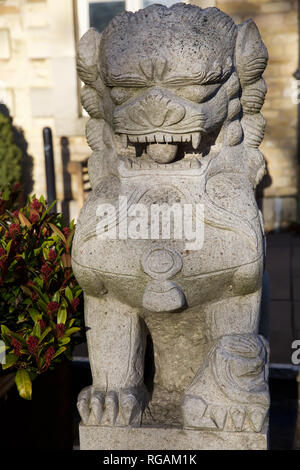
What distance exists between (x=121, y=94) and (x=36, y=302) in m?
0.87

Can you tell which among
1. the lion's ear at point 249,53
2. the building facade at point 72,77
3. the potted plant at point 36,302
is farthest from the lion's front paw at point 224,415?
the building facade at point 72,77

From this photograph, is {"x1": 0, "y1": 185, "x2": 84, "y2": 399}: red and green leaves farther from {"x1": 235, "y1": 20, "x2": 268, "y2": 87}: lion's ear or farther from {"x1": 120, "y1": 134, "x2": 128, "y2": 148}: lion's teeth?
{"x1": 235, "y1": 20, "x2": 268, "y2": 87}: lion's ear

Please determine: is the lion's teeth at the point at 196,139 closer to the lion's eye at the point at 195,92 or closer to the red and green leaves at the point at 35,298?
the lion's eye at the point at 195,92

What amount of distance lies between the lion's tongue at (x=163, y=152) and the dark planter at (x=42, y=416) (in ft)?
3.39

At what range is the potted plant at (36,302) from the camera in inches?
77.6

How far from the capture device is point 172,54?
170cm

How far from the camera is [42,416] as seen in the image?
7.50ft

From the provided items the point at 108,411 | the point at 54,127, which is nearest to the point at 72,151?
the point at 54,127

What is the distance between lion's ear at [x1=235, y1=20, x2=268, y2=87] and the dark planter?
4.53 ft

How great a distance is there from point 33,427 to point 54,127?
456 centimetres

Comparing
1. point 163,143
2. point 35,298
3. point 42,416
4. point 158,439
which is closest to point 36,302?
point 35,298

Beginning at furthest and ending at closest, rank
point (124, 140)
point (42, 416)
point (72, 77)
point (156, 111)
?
1. point (72, 77)
2. point (42, 416)
3. point (124, 140)
4. point (156, 111)

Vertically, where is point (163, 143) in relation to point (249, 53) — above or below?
below

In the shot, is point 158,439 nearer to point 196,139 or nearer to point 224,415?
point 224,415
